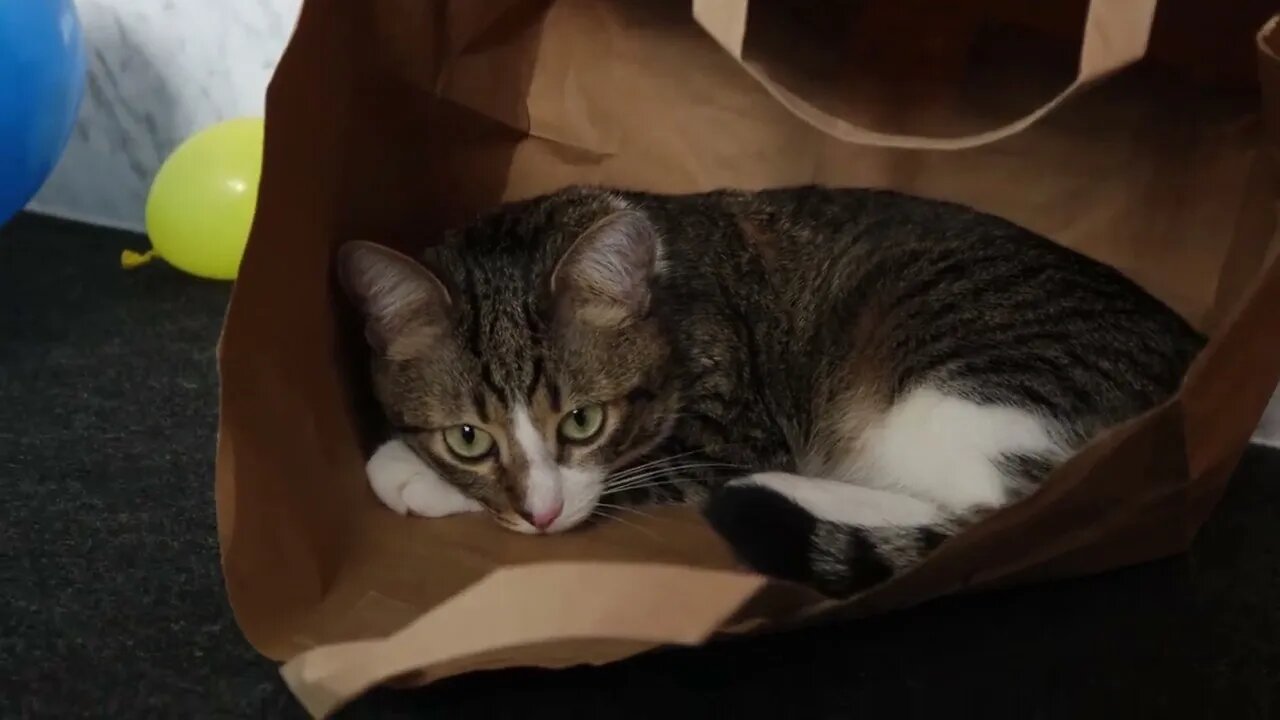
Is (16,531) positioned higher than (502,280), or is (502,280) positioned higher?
(502,280)

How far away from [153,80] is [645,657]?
117 centimetres

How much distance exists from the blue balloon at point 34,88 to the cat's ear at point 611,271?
26.9 inches

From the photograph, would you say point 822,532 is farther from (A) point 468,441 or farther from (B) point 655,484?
(A) point 468,441

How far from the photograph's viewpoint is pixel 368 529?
Answer: 0.92 m

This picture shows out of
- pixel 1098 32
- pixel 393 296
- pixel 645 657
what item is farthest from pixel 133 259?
pixel 1098 32

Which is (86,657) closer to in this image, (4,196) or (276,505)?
(276,505)

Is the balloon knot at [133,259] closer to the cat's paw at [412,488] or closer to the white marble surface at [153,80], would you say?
the white marble surface at [153,80]

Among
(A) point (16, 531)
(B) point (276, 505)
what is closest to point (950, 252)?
(B) point (276, 505)

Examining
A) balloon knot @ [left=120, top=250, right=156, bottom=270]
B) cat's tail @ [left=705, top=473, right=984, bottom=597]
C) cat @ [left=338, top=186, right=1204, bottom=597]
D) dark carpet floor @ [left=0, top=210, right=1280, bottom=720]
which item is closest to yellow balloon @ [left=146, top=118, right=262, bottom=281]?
balloon knot @ [left=120, top=250, right=156, bottom=270]

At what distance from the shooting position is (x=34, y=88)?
3.92 feet

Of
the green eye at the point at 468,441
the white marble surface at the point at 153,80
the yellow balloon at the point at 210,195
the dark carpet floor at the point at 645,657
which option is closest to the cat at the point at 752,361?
the green eye at the point at 468,441

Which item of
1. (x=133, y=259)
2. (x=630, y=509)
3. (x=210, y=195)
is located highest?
(x=630, y=509)

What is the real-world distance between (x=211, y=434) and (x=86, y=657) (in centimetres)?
35

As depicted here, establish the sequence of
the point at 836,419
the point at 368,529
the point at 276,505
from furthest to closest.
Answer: the point at 836,419
the point at 368,529
the point at 276,505
